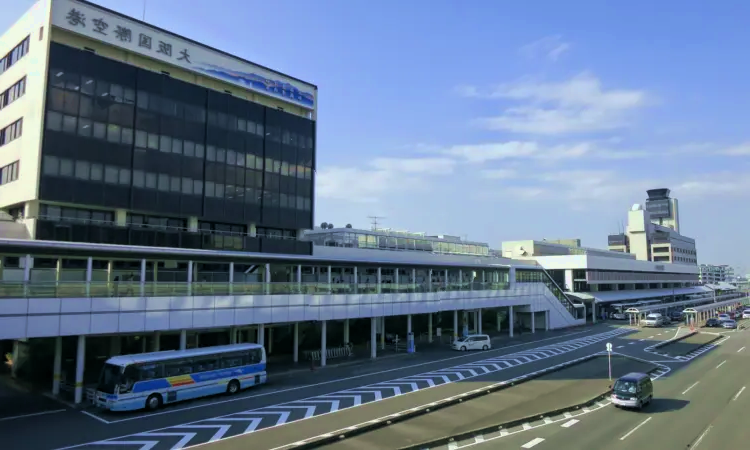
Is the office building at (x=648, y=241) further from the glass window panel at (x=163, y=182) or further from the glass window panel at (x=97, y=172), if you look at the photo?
the glass window panel at (x=97, y=172)

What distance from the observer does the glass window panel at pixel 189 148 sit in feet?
153

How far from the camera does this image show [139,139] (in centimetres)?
4344

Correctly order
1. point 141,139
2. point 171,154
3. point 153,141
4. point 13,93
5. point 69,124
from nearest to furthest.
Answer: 1. point 69,124
2. point 13,93
3. point 141,139
4. point 153,141
5. point 171,154

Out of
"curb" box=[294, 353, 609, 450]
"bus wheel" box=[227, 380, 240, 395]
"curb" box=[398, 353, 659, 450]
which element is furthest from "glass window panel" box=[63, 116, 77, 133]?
"curb" box=[398, 353, 659, 450]

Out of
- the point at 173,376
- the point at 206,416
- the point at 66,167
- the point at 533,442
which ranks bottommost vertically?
the point at 206,416

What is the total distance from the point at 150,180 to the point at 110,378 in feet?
78.7

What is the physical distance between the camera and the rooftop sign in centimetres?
4100

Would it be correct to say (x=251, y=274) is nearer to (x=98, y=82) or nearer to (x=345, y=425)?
(x=98, y=82)

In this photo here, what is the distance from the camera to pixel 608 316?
86.1m

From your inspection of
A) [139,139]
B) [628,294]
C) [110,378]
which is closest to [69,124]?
[139,139]

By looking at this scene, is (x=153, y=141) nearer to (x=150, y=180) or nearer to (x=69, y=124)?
(x=150, y=180)

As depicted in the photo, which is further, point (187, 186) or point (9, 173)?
point (187, 186)

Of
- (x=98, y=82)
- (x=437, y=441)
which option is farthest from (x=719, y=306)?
(x=98, y=82)

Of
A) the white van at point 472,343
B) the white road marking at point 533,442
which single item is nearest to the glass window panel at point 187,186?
the white van at point 472,343
